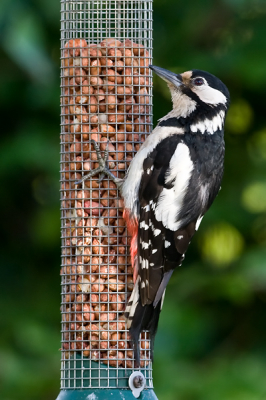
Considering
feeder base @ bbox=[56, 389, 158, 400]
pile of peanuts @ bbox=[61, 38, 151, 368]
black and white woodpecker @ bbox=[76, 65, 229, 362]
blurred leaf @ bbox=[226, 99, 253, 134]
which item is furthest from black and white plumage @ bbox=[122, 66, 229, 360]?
blurred leaf @ bbox=[226, 99, 253, 134]

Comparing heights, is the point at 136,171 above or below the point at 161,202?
above

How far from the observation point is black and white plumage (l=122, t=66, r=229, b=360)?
22.6 feet

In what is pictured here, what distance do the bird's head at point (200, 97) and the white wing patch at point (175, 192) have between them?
412 mm

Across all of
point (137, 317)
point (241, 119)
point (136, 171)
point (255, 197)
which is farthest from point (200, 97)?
point (241, 119)

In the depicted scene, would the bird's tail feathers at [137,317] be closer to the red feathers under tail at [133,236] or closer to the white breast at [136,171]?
the red feathers under tail at [133,236]

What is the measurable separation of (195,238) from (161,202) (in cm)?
312

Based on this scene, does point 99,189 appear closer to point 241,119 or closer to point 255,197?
point 255,197

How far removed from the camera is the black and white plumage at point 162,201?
22.6 ft

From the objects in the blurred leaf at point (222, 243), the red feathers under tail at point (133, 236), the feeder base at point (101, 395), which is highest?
the red feathers under tail at point (133, 236)

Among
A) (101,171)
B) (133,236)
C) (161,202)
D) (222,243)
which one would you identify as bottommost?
(222,243)

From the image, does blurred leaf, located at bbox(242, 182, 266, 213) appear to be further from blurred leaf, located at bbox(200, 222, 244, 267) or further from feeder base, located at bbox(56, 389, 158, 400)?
feeder base, located at bbox(56, 389, 158, 400)

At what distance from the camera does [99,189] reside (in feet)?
23.3

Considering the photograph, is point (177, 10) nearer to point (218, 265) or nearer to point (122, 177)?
point (218, 265)

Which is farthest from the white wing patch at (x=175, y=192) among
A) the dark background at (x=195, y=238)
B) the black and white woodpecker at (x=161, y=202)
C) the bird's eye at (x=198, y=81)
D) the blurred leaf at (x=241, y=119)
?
the blurred leaf at (x=241, y=119)
